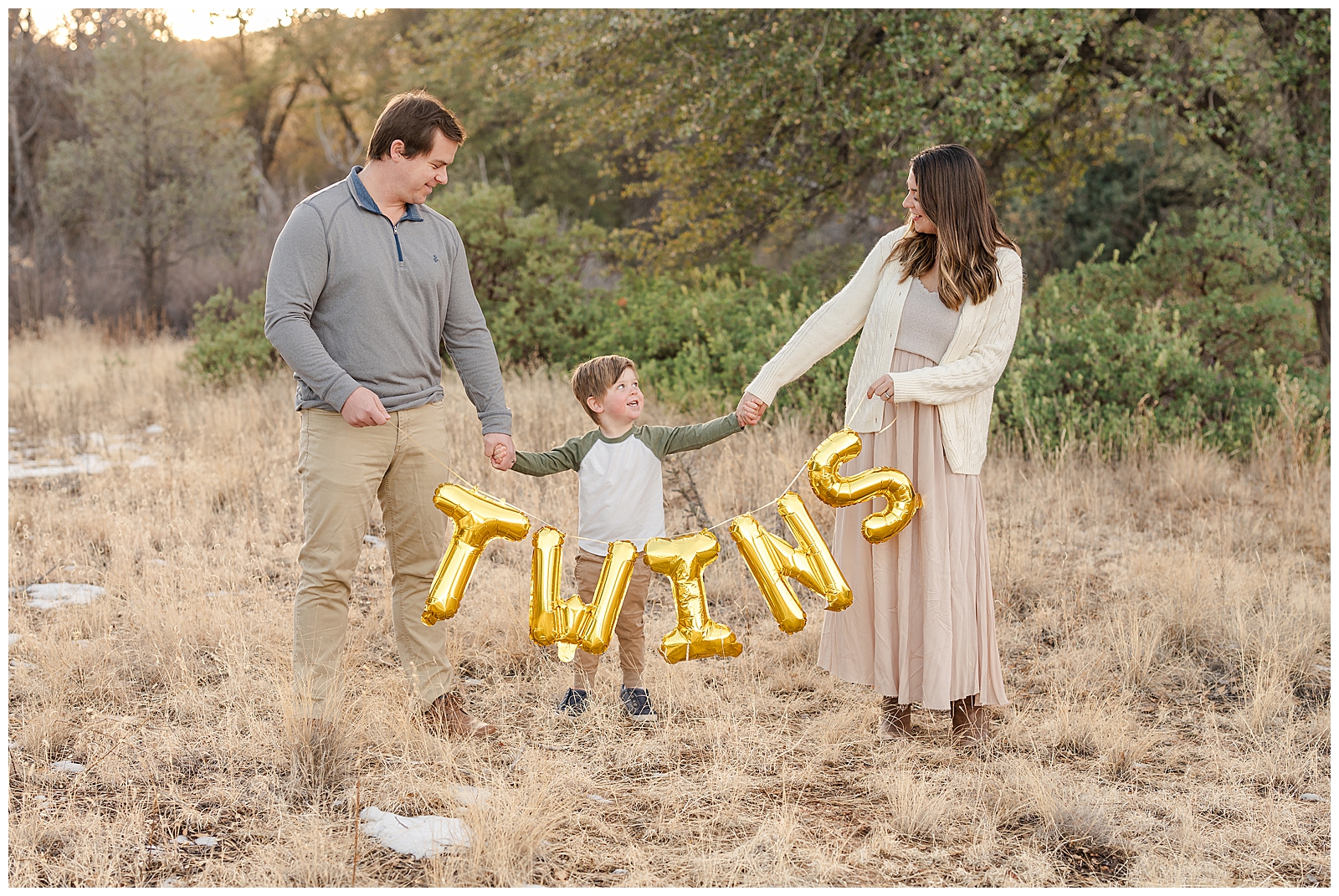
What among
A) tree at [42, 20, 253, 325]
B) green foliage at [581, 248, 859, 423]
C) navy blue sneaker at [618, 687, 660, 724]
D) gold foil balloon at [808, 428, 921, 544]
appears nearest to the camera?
gold foil balloon at [808, 428, 921, 544]

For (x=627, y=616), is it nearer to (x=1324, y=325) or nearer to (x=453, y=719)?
(x=453, y=719)

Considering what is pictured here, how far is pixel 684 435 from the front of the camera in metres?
3.76

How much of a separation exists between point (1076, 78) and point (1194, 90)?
125cm

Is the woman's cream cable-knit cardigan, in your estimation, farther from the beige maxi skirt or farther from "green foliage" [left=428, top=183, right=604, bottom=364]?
"green foliage" [left=428, top=183, right=604, bottom=364]

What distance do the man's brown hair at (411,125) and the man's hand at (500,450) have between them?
38.0 inches

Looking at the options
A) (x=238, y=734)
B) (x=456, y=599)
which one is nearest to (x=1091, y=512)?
(x=456, y=599)

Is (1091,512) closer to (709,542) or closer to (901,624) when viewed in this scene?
(901,624)

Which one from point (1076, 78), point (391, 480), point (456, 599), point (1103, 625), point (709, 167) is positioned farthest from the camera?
point (709, 167)

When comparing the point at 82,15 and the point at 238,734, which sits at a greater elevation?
the point at 82,15

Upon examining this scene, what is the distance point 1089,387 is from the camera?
801 cm

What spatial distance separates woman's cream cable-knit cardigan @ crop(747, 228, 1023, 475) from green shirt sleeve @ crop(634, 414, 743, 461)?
0.69 ft

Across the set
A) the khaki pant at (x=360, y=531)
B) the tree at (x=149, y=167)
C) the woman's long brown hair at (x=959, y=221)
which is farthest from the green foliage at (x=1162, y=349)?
the tree at (x=149, y=167)

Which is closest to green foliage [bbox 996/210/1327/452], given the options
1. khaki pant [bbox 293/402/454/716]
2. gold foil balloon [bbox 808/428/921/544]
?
gold foil balloon [bbox 808/428/921/544]

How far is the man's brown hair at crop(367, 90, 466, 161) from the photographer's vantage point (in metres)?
3.44
